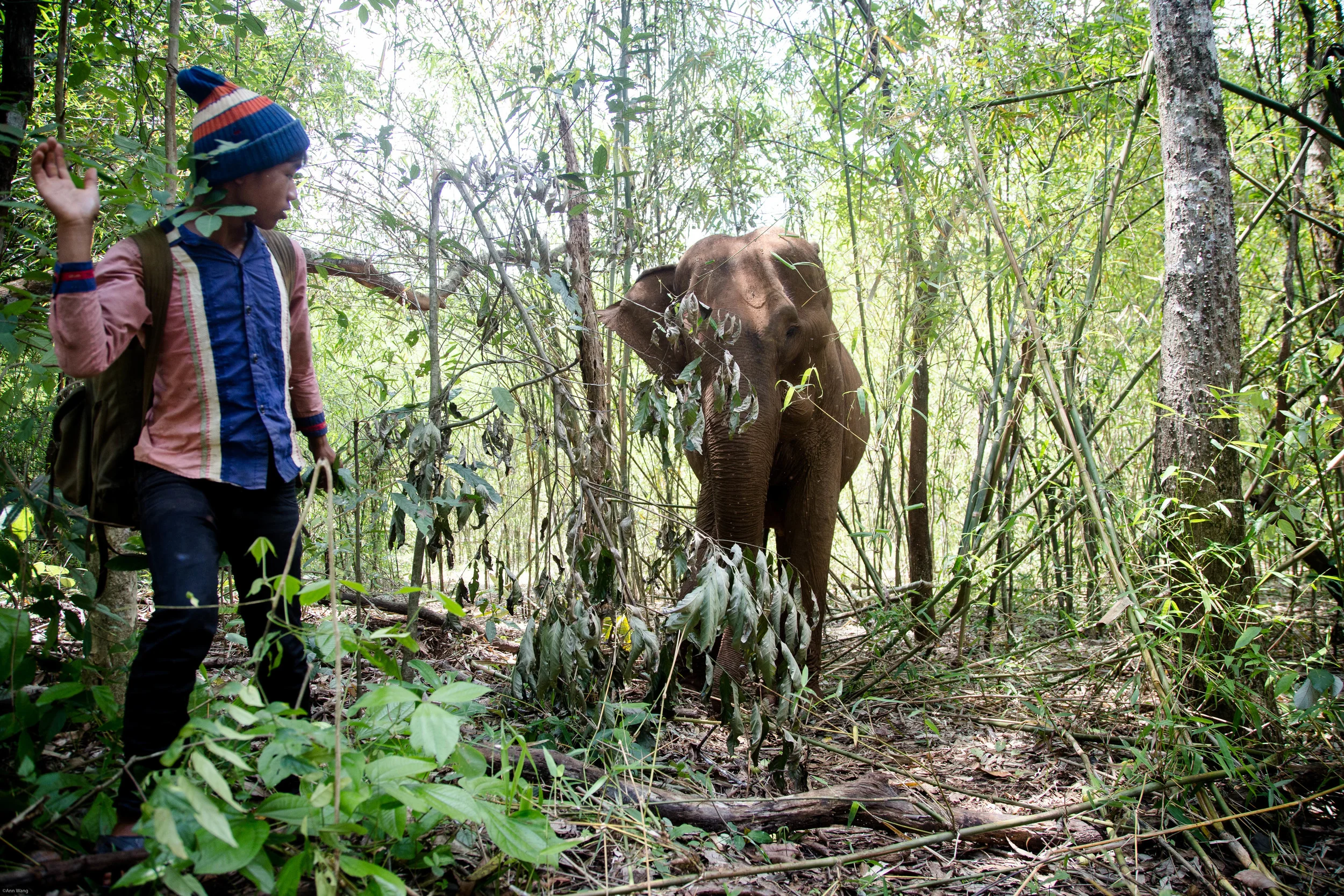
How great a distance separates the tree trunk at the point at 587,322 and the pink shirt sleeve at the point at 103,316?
4.12 feet

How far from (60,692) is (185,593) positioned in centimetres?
Answer: 39

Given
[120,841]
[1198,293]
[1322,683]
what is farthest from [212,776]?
[1198,293]

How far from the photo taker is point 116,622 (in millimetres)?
2693

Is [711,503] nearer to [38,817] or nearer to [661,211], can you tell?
[661,211]

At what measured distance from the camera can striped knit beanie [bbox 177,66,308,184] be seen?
1.96m

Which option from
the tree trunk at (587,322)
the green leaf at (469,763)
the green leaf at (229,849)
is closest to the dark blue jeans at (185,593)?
the green leaf at (229,849)

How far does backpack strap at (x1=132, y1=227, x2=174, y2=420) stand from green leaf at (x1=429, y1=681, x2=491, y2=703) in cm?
96

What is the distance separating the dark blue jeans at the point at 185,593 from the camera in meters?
1.76

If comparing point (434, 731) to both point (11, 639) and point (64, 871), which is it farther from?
point (11, 639)

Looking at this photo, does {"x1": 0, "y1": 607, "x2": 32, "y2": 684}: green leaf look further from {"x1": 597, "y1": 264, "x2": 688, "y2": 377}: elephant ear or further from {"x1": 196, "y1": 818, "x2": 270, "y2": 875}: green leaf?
{"x1": 597, "y1": 264, "x2": 688, "y2": 377}: elephant ear

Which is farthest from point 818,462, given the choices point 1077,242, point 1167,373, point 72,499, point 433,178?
point 72,499

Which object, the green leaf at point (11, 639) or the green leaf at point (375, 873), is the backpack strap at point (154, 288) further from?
the green leaf at point (375, 873)

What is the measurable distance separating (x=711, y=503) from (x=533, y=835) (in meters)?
2.44

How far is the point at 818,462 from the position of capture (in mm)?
4434
